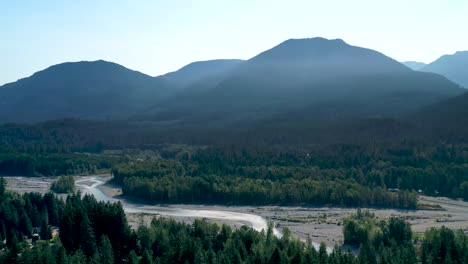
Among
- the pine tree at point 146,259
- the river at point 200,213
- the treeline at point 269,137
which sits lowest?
the pine tree at point 146,259

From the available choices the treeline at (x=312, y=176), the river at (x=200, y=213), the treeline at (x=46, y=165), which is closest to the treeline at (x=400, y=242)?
the river at (x=200, y=213)

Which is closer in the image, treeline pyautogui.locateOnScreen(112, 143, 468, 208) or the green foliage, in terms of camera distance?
treeline pyautogui.locateOnScreen(112, 143, 468, 208)

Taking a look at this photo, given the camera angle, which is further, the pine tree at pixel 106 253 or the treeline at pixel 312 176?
the treeline at pixel 312 176

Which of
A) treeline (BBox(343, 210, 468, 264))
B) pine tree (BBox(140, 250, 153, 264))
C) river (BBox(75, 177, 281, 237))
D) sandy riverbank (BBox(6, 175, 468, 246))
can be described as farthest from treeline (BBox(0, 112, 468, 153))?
pine tree (BBox(140, 250, 153, 264))

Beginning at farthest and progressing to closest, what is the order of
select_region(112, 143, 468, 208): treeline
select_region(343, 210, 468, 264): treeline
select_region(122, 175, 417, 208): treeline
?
select_region(112, 143, 468, 208): treeline
select_region(122, 175, 417, 208): treeline
select_region(343, 210, 468, 264): treeline

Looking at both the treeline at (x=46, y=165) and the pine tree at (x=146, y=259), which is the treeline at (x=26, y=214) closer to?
the pine tree at (x=146, y=259)

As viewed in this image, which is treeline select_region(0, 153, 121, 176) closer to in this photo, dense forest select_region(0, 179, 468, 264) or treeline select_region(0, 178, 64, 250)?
treeline select_region(0, 178, 64, 250)
